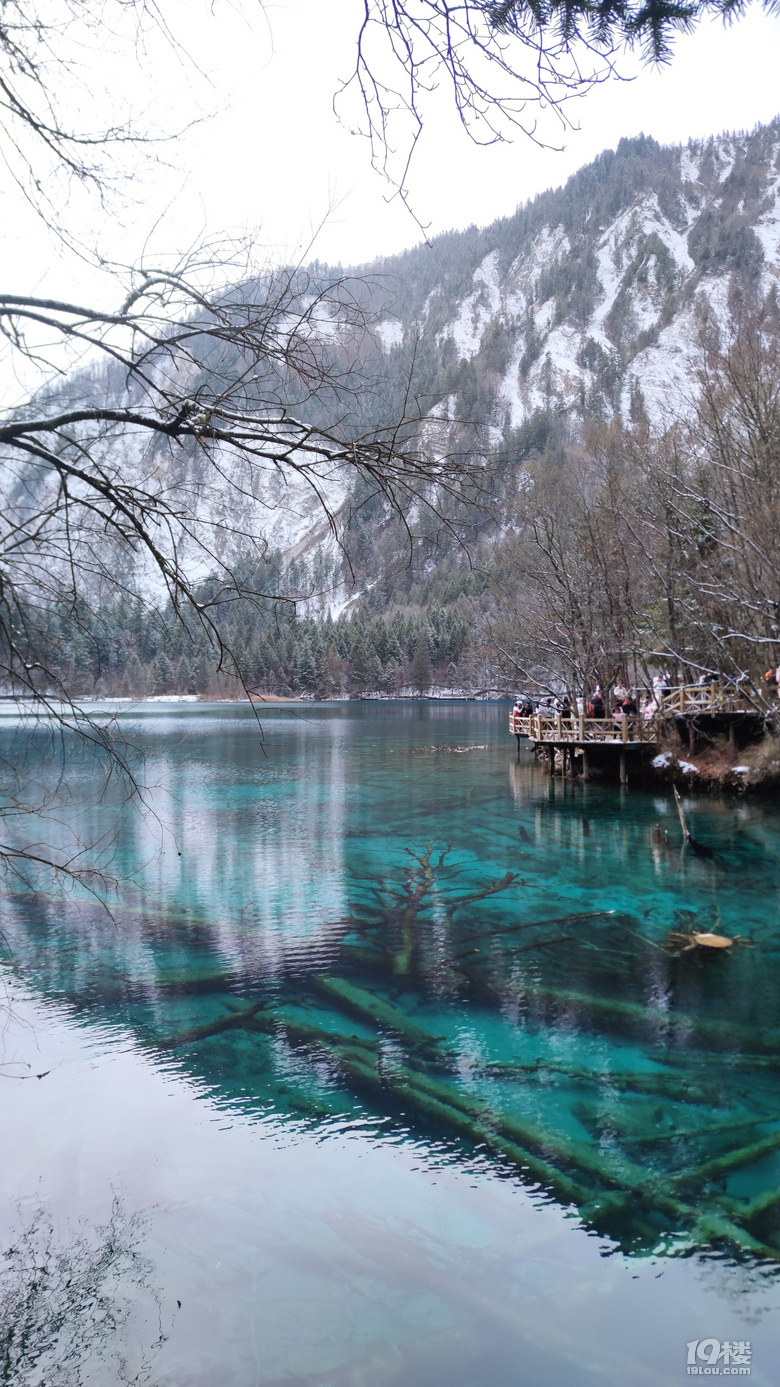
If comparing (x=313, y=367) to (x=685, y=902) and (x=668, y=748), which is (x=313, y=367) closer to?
(x=685, y=902)

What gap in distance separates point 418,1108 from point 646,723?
22.7 metres

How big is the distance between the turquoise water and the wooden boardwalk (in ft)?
34.7

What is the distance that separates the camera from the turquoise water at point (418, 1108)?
17.0 ft

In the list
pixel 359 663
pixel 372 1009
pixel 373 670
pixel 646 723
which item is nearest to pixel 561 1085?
pixel 372 1009

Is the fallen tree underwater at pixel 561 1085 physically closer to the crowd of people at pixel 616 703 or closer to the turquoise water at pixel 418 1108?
the turquoise water at pixel 418 1108

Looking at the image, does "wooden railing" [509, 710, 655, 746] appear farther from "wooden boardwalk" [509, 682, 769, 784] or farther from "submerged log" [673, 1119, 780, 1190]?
"submerged log" [673, 1119, 780, 1190]

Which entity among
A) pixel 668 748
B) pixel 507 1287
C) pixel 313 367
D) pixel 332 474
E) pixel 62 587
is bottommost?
pixel 507 1287

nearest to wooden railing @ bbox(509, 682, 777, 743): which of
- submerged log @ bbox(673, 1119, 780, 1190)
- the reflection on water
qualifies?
submerged log @ bbox(673, 1119, 780, 1190)

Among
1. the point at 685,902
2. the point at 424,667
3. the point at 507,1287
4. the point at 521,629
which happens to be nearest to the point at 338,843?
the point at 685,902

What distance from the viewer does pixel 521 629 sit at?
35.0 meters

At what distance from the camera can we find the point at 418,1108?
24.7ft

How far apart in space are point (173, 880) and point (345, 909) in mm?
4208

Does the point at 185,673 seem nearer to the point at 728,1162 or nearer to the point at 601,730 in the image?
the point at 601,730

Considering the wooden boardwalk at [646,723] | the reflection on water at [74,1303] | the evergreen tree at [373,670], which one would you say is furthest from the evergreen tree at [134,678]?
the evergreen tree at [373,670]
